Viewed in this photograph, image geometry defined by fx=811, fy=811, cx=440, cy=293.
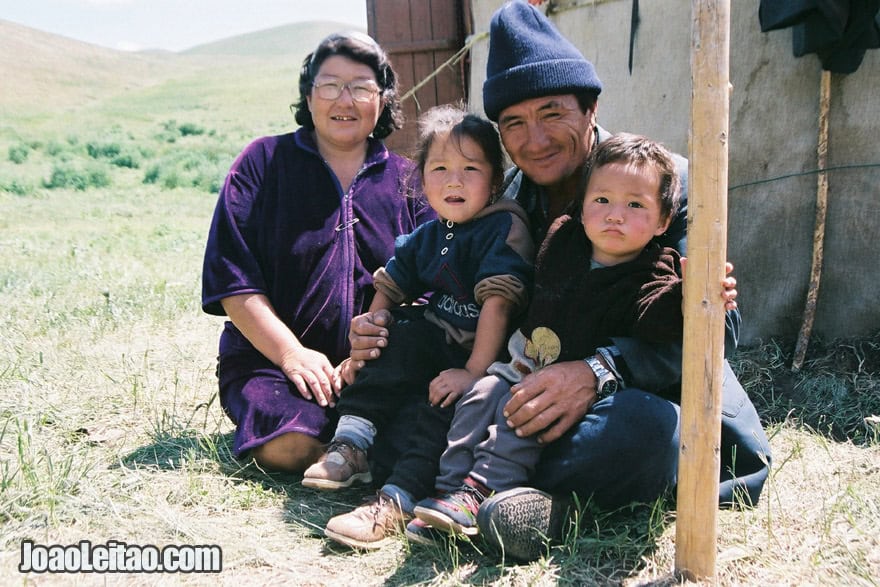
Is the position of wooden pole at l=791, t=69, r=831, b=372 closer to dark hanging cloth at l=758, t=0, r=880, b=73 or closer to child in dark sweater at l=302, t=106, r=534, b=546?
dark hanging cloth at l=758, t=0, r=880, b=73

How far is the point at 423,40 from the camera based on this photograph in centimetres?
755

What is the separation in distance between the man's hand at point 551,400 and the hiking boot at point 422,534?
37cm

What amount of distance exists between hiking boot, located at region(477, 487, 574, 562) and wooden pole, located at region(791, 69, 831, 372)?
7.18 ft

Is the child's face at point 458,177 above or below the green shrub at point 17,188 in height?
below

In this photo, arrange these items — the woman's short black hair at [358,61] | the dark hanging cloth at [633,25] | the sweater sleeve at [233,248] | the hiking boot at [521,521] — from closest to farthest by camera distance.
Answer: the hiking boot at [521,521] → the sweater sleeve at [233,248] → the woman's short black hair at [358,61] → the dark hanging cloth at [633,25]

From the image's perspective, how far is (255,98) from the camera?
119 feet

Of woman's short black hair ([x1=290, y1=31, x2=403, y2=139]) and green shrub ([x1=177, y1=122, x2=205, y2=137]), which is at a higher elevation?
green shrub ([x1=177, y1=122, x2=205, y2=137])

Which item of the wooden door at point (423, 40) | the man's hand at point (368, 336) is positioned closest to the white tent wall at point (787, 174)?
the man's hand at point (368, 336)

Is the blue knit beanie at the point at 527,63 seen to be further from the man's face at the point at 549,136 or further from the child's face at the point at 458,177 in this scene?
the child's face at the point at 458,177

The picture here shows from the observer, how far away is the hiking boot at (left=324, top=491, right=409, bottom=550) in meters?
2.32

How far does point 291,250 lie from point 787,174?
2.51m

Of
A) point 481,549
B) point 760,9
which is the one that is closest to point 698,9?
point 481,549

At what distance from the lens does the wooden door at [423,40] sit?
7.49 m

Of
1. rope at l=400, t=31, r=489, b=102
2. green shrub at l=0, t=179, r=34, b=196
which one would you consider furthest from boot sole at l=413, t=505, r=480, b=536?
green shrub at l=0, t=179, r=34, b=196
